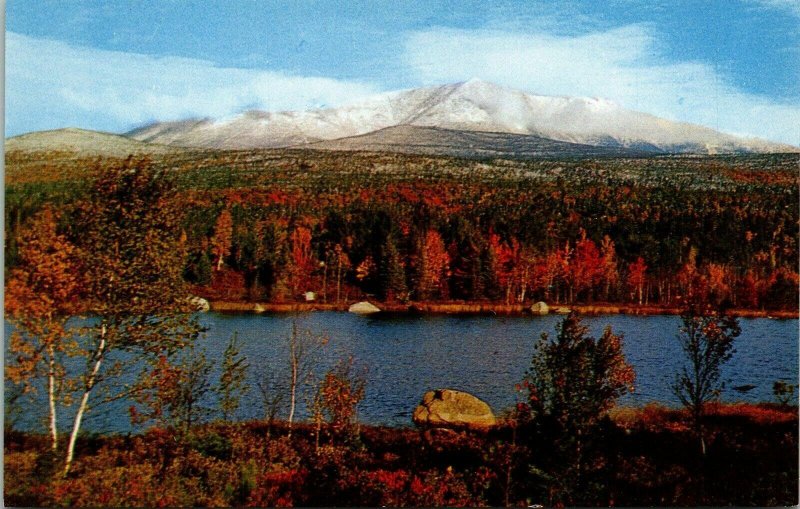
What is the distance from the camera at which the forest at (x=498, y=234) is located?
16766 mm

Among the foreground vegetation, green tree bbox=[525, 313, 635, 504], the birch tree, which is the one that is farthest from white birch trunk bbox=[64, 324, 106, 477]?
green tree bbox=[525, 313, 635, 504]

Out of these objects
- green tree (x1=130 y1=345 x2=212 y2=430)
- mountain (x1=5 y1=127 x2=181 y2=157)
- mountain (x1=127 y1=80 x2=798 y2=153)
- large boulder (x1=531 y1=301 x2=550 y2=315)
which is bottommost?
green tree (x1=130 y1=345 x2=212 y2=430)

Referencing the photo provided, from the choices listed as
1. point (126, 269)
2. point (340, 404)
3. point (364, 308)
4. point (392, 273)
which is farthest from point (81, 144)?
point (340, 404)

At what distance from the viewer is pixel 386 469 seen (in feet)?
47.0

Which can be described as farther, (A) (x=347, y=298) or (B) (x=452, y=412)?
(A) (x=347, y=298)

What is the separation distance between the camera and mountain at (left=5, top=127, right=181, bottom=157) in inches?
581

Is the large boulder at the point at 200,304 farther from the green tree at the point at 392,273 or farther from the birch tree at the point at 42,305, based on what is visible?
the green tree at the point at 392,273

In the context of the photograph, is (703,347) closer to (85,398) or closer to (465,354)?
(465,354)

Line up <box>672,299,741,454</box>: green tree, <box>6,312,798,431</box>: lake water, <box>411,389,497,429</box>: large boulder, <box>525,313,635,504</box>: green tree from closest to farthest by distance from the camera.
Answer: <box>525,313,635,504</box>: green tree → <box>672,299,741,454</box>: green tree → <box>411,389,497,429</box>: large boulder → <box>6,312,798,431</box>: lake water

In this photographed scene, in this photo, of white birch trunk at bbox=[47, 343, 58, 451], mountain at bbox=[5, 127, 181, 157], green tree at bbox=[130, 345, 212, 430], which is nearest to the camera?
white birch trunk at bbox=[47, 343, 58, 451]

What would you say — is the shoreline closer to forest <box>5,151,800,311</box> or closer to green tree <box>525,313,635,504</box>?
forest <box>5,151,800,311</box>

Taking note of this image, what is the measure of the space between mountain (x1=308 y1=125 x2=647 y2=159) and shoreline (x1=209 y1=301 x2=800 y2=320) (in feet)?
13.0

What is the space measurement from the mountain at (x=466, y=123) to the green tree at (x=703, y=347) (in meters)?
4.60

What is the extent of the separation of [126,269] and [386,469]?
673cm
